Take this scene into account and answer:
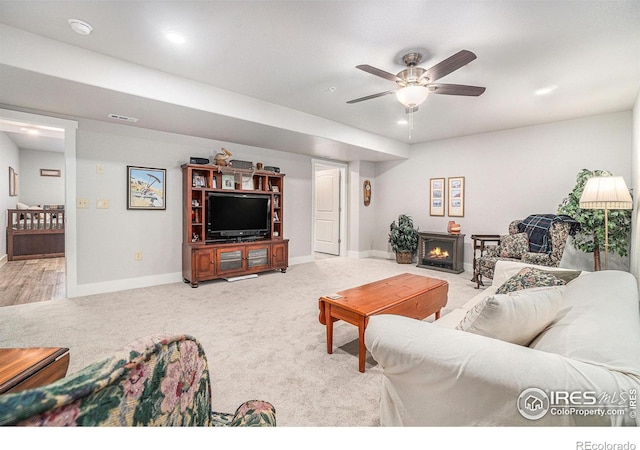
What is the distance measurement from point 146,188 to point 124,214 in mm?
460

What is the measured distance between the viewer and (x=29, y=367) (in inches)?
43.4

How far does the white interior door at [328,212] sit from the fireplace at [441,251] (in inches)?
83.4

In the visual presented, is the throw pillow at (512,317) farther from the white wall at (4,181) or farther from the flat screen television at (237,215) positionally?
the white wall at (4,181)

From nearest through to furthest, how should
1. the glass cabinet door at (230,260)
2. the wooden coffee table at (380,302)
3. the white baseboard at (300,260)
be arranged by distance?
the wooden coffee table at (380,302), the glass cabinet door at (230,260), the white baseboard at (300,260)

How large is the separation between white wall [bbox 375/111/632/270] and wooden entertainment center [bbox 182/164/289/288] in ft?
9.88

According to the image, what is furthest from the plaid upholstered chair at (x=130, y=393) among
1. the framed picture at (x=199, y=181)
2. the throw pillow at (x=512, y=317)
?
the framed picture at (x=199, y=181)

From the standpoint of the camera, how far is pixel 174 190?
14.5 feet

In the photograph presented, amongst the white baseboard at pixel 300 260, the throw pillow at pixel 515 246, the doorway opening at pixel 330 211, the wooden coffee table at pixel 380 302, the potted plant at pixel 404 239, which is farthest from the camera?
the doorway opening at pixel 330 211

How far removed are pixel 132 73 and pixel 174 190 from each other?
1896 mm

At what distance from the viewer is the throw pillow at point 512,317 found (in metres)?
1.14

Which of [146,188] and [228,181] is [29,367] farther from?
[228,181]

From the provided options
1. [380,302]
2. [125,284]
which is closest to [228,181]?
[125,284]
